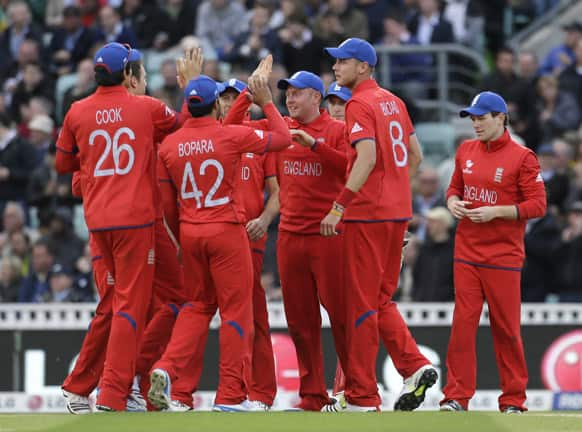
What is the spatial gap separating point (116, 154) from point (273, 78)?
733 centimetres

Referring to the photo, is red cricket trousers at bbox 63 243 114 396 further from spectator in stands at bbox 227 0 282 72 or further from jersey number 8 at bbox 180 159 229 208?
spectator in stands at bbox 227 0 282 72

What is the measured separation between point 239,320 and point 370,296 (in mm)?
1012

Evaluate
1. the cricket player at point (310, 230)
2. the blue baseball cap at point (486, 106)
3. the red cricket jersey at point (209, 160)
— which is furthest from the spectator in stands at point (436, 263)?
the red cricket jersey at point (209, 160)

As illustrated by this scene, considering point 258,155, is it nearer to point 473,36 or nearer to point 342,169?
point 342,169

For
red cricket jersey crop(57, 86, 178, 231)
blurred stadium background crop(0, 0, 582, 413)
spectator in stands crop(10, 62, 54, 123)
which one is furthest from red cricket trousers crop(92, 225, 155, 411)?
spectator in stands crop(10, 62, 54, 123)

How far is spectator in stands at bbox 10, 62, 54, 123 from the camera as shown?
20.0 metres

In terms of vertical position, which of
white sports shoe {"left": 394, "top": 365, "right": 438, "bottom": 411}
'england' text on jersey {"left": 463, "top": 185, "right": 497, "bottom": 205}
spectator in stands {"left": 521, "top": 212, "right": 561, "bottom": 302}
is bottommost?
white sports shoe {"left": 394, "top": 365, "right": 438, "bottom": 411}

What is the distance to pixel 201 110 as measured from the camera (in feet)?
35.6

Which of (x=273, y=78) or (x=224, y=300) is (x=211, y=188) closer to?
(x=224, y=300)

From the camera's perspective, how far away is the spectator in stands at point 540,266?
51.8ft

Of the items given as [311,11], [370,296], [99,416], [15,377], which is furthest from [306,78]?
[311,11]

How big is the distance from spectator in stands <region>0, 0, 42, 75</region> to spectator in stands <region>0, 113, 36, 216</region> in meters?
2.98

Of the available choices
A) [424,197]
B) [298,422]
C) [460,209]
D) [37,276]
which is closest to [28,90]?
[37,276]

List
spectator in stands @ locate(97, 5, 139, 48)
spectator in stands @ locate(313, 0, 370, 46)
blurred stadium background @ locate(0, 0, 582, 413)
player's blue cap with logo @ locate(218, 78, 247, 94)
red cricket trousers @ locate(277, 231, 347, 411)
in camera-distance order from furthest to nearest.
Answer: spectator in stands @ locate(97, 5, 139, 48), spectator in stands @ locate(313, 0, 370, 46), blurred stadium background @ locate(0, 0, 582, 413), player's blue cap with logo @ locate(218, 78, 247, 94), red cricket trousers @ locate(277, 231, 347, 411)
